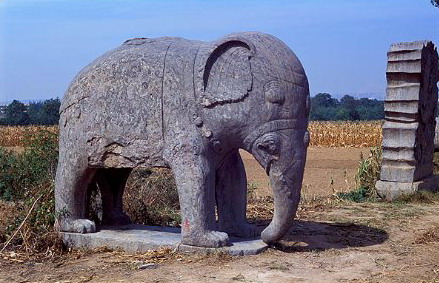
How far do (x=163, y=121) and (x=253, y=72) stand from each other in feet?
2.94

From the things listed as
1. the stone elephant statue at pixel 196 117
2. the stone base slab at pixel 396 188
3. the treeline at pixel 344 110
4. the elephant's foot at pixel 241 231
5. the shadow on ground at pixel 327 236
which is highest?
the treeline at pixel 344 110

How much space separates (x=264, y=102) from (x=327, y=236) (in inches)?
82.5

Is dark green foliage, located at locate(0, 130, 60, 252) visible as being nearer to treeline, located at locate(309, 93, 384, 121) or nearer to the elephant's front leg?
the elephant's front leg

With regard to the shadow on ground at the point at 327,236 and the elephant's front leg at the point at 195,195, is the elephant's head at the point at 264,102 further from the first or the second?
the shadow on ground at the point at 327,236

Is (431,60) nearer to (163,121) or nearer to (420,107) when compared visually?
(420,107)

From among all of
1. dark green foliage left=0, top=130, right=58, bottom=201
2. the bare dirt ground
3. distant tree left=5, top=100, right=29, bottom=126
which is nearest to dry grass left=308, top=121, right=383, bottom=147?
the bare dirt ground

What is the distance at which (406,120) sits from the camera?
9922 millimetres

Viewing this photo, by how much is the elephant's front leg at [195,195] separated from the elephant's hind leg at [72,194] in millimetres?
1021

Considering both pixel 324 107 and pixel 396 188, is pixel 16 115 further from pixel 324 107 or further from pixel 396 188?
pixel 396 188

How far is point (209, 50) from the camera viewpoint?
18.1 feet

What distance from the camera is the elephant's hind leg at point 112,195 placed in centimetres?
665

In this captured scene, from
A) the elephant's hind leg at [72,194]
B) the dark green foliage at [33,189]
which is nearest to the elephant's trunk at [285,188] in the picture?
the elephant's hind leg at [72,194]

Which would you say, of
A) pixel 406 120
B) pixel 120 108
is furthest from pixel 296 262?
pixel 406 120

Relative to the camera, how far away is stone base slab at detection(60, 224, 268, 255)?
555cm
